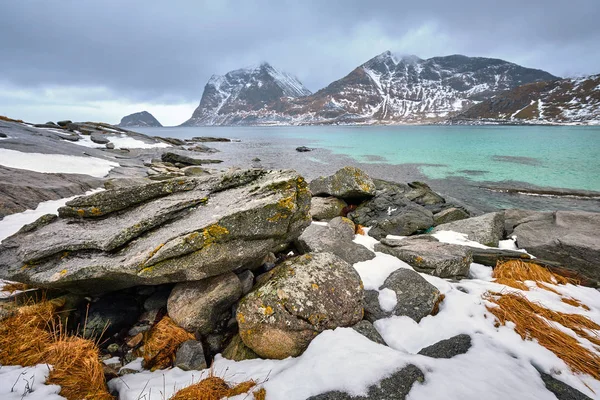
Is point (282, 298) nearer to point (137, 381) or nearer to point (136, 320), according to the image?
point (137, 381)

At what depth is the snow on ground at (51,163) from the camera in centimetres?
1675

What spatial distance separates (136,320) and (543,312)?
899 centimetres

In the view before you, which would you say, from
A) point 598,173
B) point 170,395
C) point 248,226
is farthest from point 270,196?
point 598,173

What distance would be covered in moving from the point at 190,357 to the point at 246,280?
6.38 ft

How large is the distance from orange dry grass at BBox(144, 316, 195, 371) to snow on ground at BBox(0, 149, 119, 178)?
17.6m

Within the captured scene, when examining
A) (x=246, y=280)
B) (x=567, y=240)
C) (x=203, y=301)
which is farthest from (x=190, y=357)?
(x=567, y=240)

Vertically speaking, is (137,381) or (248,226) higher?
(248,226)

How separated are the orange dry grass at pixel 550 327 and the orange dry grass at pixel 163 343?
21.6 ft

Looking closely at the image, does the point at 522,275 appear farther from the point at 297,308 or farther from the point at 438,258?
the point at 297,308

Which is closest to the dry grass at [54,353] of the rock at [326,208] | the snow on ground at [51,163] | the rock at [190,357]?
the rock at [190,357]

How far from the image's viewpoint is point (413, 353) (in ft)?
15.5

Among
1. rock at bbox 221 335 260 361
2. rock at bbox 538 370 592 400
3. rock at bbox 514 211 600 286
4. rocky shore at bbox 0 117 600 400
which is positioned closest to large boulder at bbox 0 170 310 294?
rocky shore at bbox 0 117 600 400

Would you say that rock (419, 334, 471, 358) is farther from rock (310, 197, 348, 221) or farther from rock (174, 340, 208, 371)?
rock (310, 197, 348, 221)

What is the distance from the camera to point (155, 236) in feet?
19.4
